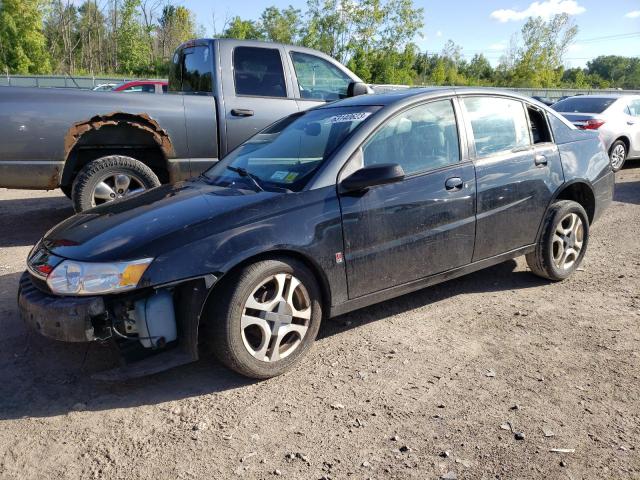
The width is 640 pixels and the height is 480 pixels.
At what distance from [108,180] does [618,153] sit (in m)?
9.77

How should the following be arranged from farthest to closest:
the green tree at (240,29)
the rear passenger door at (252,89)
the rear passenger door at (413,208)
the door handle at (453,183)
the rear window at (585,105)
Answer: the green tree at (240,29), the rear window at (585,105), the rear passenger door at (252,89), the door handle at (453,183), the rear passenger door at (413,208)

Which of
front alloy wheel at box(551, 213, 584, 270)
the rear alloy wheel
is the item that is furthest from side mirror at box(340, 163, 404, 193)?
the rear alloy wheel

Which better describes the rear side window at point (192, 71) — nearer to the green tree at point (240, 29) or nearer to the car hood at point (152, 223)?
the car hood at point (152, 223)

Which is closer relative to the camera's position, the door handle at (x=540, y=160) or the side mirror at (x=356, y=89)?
the door handle at (x=540, y=160)

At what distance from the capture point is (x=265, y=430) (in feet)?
9.12

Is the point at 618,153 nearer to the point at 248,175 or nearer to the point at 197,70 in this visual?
the point at 197,70

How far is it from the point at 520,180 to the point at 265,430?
2.76 meters

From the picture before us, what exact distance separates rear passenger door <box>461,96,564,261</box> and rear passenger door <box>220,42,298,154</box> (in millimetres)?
2874

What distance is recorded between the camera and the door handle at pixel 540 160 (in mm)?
4458

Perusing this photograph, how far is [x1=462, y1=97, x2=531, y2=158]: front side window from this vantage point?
4.21 m

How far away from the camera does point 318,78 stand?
6.91 m

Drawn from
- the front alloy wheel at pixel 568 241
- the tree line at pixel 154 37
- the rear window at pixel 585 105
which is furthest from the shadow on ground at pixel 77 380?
the tree line at pixel 154 37

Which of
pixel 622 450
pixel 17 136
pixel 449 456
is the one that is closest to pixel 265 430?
pixel 449 456

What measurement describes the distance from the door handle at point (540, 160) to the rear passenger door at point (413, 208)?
760 mm
